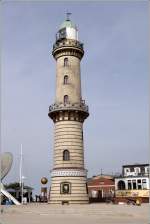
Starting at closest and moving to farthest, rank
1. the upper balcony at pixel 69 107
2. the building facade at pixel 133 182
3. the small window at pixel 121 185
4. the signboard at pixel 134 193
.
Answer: the upper balcony at pixel 69 107 < the signboard at pixel 134 193 < the building facade at pixel 133 182 < the small window at pixel 121 185

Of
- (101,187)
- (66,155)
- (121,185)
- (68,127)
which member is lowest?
(101,187)

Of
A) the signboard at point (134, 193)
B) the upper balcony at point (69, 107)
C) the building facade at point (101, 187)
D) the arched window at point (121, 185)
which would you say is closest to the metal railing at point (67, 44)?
the upper balcony at point (69, 107)

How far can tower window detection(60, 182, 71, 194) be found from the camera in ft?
123

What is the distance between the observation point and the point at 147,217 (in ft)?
87.8

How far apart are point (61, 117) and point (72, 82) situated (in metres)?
4.37

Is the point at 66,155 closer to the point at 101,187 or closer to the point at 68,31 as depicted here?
the point at 68,31

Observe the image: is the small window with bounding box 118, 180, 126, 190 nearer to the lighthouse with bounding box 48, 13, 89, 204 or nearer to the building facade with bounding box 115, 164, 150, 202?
the building facade with bounding box 115, 164, 150, 202

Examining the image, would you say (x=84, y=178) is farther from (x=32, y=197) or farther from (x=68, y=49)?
(x=32, y=197)

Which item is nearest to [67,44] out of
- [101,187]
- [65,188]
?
[65,188]

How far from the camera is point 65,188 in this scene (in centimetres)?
3756

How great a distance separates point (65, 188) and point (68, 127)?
6566 millimetres

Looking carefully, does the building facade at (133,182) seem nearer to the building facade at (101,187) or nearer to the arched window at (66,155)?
the building facade at (101,187)

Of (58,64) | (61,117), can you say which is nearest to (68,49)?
(58,64)

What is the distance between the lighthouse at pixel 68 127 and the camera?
124ft
